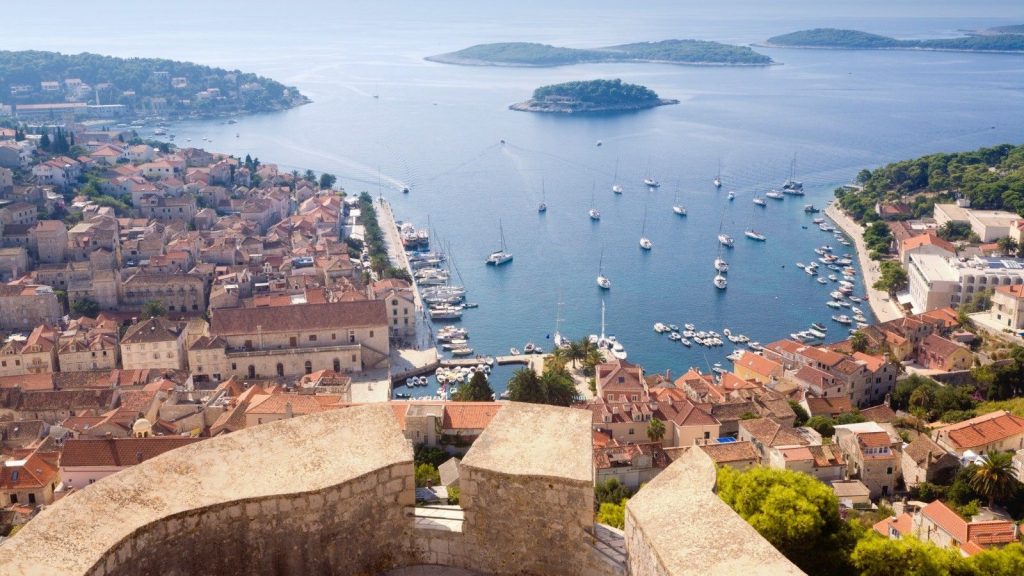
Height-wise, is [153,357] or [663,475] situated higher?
[663,475]

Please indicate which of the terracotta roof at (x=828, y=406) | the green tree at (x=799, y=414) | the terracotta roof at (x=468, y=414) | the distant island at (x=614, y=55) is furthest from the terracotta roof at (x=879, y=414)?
the distant island at (x=614, y=55)

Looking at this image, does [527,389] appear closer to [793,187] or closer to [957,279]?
[957,279]

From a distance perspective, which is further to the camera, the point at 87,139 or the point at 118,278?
the point at 87,139

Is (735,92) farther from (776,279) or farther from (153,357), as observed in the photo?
(153,357)

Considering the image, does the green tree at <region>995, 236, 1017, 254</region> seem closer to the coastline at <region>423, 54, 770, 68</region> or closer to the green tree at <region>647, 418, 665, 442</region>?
the green tree at <region>647, 418, 665, 442</region>

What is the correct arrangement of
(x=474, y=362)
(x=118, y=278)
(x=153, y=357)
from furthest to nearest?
(x=118, y=278) → (x=474, y=362) → (x=153, y=357)

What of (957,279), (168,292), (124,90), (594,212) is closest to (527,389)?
(168,292)

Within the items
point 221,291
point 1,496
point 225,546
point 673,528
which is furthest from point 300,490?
point 221,291

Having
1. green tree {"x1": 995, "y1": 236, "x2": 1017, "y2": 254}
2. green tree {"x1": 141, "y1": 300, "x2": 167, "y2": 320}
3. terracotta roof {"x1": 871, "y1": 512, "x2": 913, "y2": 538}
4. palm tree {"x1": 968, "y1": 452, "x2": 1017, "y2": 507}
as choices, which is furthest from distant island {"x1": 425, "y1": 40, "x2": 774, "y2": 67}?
terracotta roof {"x1": 871, "y1": 512, "x2": 913, "y2": 538}
